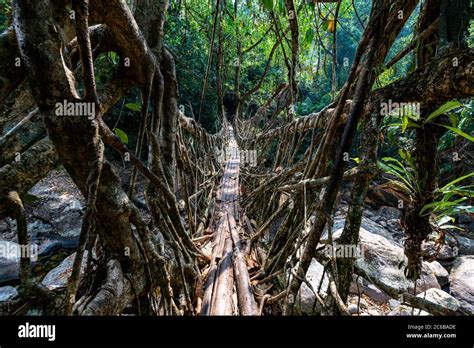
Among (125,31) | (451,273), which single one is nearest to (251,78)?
(451,273)

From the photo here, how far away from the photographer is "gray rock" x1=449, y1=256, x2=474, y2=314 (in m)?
2.29

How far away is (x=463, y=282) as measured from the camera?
2459mm

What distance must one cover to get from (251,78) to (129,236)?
8.23 metres

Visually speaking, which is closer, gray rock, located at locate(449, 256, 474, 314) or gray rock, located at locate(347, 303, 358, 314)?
gray rock, located at locate(347, 303, 358, 314)

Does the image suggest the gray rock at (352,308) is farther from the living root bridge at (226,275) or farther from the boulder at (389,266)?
the living root bridge at (226,275)

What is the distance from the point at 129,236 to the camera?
70cm

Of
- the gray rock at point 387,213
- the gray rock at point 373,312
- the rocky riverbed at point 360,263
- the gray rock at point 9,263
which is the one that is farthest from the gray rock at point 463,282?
the gray rock at point 9,263

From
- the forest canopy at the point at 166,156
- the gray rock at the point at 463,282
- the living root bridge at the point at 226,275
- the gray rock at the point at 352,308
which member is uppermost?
the forest canopy at the point at 166,156

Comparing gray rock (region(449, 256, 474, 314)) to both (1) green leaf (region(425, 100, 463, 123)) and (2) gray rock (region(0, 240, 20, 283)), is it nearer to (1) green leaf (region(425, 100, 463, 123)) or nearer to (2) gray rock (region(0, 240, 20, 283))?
(1) green leaf (region(425, 100, 463, 123))

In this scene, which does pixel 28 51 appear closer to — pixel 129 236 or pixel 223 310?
pixel 129 236

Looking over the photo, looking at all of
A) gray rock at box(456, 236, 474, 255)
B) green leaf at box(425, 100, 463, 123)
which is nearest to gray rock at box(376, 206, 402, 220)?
gray rock at box(456, 236, 474, 255)

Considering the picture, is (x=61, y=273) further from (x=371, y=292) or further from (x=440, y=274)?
(x=440, y=274)

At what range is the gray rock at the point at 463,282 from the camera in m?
2.29

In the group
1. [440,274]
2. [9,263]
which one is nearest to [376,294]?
[440,274]
